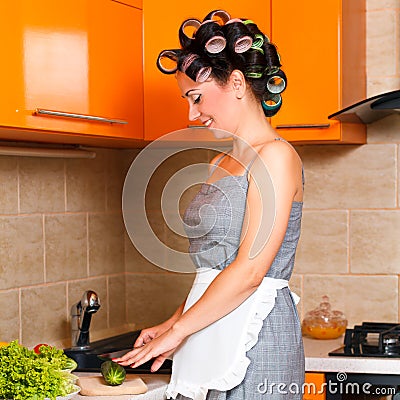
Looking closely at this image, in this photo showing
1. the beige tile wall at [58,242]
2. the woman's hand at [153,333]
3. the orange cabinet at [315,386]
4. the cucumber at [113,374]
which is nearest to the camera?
the cucumber at [113,374]

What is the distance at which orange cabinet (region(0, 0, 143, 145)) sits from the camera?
78.5 inches

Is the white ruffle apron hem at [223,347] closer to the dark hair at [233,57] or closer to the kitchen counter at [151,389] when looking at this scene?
the kitchen counter at [151,389]

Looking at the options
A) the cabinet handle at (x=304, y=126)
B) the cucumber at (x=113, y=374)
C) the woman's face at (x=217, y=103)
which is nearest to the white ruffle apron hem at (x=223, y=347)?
the cucumber at (x=113, y=374)

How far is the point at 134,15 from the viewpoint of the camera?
8.45ft

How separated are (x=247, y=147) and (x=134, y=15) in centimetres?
73

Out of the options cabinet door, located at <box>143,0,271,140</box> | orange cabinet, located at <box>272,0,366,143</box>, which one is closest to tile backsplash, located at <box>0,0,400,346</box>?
orange cabinet, located at <box>272,0,366,143</box>

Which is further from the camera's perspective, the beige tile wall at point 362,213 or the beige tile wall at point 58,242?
the beige tile wall at point 362,213

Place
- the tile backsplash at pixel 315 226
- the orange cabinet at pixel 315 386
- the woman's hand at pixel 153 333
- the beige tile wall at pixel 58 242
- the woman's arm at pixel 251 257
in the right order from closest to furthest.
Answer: the woman's arm at pixel 251 257, the woman's hand at pixel 153 333, the orange cabinet at pixel 315 386, the beige tile wall at pixel 58 242, the tile backsplash at pixel 315 226

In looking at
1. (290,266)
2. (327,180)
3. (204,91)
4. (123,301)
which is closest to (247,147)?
(204,91)

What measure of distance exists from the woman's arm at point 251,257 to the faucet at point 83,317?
0.65 meters

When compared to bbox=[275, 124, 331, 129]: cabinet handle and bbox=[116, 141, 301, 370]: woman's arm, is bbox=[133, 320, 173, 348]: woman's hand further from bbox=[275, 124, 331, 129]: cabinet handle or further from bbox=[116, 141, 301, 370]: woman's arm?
bbox=[275, 124, 331, 129]: cabinet handle

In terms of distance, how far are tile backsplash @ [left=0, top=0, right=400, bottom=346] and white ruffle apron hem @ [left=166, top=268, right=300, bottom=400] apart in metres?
0.76

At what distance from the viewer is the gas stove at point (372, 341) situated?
2.49 metres

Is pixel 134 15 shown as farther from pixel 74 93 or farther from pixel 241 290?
pixel 241 290
